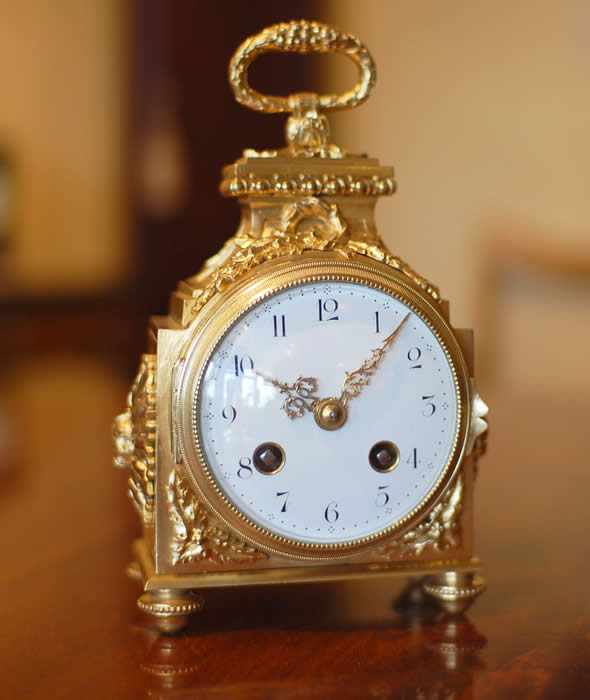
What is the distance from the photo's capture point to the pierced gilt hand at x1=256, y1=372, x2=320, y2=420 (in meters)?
0.89

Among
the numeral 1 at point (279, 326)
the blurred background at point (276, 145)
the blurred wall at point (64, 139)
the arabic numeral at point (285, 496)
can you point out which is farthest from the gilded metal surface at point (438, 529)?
the blurred wall at point (64, 139)

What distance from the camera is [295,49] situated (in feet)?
3.15

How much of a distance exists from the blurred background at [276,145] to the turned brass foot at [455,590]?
7.55 ft

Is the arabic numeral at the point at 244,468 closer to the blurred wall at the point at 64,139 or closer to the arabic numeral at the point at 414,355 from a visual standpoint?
the arabic numeral at the point at 414,355

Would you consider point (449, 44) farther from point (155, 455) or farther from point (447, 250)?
point (155, 455)

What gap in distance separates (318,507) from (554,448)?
0.86m

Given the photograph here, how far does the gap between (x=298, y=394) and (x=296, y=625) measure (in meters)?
0.20

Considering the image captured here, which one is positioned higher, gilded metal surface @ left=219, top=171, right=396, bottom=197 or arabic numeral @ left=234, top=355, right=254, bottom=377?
gilded metal surface @ left=219, top=171, right=396, bottom=197

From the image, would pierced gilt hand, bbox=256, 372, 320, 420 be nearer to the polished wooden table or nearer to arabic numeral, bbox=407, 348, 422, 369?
arabic numeral, bbox=407, 348, 422, 369

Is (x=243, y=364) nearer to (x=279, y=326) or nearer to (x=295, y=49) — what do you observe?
(x=279, y=326)

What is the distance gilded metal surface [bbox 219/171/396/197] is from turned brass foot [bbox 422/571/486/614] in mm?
354

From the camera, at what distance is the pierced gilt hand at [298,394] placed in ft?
2.91

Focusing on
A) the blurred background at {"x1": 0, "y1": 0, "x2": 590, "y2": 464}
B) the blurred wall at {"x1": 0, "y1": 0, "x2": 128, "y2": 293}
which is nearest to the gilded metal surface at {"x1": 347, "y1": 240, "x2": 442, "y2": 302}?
the blurred background at {"x1": 0, "y1": 0, "x2": 590, "y2": 464}

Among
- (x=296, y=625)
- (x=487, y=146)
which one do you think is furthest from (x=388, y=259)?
(x=487, y=146)
